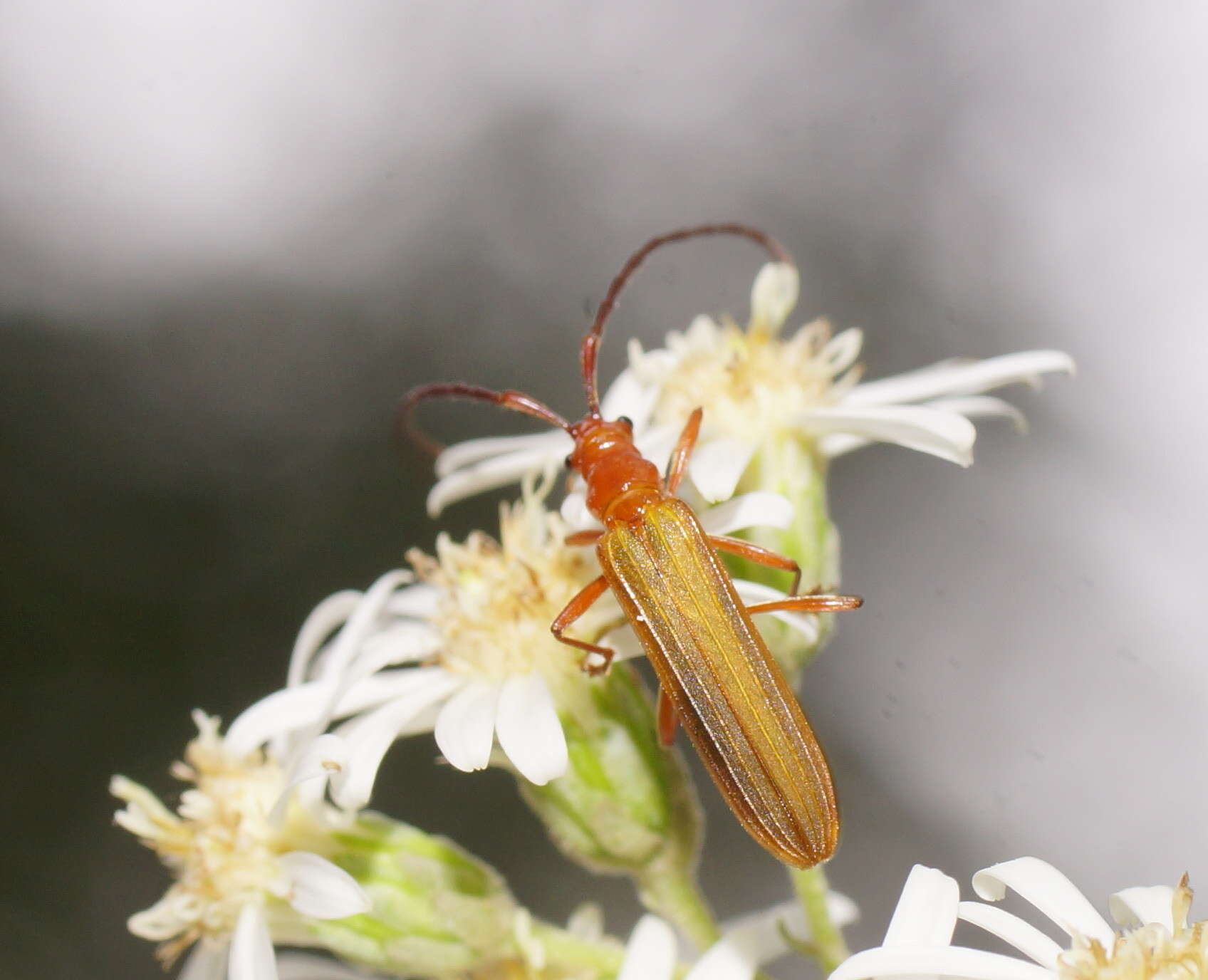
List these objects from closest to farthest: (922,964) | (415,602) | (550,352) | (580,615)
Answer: (922,964) → (580,615) → (415,602) → (550,352)

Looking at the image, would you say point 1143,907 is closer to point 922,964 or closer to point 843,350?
point 922,964

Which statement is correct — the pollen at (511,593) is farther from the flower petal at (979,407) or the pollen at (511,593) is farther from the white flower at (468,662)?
the flower petal at (979,407)

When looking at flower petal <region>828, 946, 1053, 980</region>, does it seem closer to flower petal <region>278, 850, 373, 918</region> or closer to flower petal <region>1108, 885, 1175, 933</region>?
flower petal <region>1108, 885, 1175, 933</region>

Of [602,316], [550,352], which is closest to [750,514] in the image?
[602,316]

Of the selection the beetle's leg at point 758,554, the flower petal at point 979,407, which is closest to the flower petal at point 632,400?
the beetle's leg at point 758,554

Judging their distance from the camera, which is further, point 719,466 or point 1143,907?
point 719,466

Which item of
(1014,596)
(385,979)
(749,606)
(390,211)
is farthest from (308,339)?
(749,606)

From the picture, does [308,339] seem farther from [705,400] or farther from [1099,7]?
[705,400]
